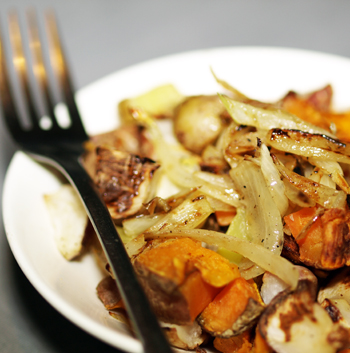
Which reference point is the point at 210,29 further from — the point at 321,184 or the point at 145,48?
the point at 321,184

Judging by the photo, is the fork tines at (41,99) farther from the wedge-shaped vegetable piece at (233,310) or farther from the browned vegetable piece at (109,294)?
the wedge-shaped vegetable piece at (233,310)

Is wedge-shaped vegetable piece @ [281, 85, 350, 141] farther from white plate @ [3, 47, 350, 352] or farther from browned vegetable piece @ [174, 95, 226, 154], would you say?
browned vegetable piece @ [174, 95, 226, 154]

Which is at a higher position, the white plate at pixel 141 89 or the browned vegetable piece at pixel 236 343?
the white plate at pixel 141 89

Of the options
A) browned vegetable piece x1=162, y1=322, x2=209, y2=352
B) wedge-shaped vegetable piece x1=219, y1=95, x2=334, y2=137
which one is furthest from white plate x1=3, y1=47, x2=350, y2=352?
wedge-shaped vegetable piece x1=219, y1=95, x2=334, y2=137

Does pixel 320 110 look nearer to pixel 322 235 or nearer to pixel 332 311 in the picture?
pixel 322 235

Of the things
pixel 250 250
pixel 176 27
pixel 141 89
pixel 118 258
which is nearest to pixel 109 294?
pixel 118 258

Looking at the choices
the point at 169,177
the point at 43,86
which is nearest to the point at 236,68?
the point at 169,177

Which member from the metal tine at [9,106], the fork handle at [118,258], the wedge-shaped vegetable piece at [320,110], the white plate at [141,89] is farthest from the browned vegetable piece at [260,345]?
the metal tine at [9,106]
